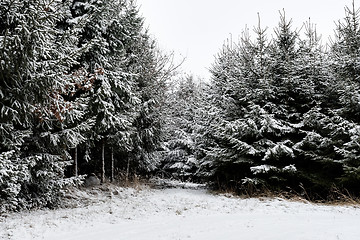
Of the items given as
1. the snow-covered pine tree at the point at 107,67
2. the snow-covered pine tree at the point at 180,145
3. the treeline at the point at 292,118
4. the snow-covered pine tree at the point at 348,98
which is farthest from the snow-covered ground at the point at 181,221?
the snow-covered pine tree at the point at 180,145

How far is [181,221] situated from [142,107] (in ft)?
28.4

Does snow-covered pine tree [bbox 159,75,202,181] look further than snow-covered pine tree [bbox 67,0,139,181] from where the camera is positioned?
Yes

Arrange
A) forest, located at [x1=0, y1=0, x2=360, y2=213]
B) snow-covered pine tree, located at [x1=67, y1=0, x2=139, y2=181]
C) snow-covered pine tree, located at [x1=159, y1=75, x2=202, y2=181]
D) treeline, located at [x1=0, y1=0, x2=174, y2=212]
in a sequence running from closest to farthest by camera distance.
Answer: treeline, located at [x1=0, y1=0, x2=174, y2=212], forest, located at [x1=0, y1=0, x2=360, y2=213], snow-covered pine tree, located at [x1=67, y1=0, x2=139, y2=181], snow-covered pine tree, located at [x1=159, y1=75, x2=202, y2=181]

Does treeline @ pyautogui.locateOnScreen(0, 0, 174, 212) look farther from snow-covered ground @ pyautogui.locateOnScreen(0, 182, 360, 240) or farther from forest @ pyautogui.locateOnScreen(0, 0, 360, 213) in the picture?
snow-covered ground @ pyautogui.locateOnScreen(0, 182, 360, 240)

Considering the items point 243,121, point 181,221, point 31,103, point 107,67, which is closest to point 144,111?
point 107,67

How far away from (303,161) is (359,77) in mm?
4090

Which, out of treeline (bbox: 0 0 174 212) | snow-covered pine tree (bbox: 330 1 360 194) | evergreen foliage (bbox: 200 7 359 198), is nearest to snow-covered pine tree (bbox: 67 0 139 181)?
treeline (bbox: 0 0 174 212)

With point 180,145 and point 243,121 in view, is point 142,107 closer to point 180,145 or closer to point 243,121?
point 180,145

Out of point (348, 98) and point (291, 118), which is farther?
point (291, 118)

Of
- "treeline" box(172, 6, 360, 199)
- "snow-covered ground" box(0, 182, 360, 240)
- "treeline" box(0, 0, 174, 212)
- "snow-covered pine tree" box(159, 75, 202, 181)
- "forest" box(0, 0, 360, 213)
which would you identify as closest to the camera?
"snow-covered ground" box(0, 182, 360, 240)

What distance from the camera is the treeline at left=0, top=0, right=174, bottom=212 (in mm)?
7023

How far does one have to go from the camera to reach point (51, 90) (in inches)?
305

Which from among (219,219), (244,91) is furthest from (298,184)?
(219,219)

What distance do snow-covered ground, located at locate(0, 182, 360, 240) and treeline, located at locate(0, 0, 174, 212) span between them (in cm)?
115
